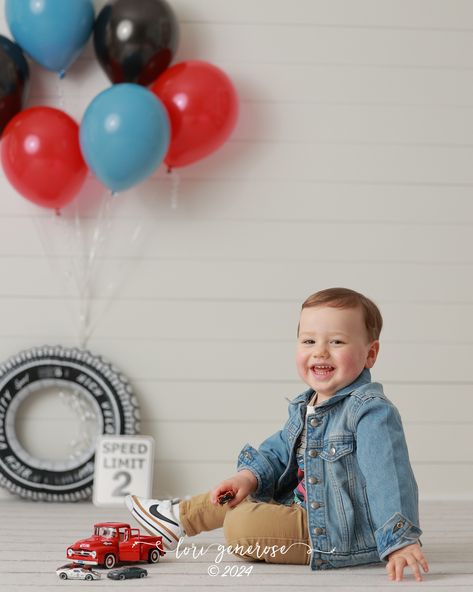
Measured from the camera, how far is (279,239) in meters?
2.70

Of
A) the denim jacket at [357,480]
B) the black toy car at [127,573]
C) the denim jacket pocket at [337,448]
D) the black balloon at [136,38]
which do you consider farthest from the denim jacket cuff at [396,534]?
the black balloon at [136,38]

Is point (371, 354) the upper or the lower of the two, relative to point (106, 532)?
upper

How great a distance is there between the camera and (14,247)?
2.67 m

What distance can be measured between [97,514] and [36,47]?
120 cm

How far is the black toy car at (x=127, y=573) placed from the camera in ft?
4.84

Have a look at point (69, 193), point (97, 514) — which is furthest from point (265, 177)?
point (97, 514)

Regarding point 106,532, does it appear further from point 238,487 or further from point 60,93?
point 60,93

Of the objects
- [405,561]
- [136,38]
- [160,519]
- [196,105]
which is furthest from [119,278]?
[405,561]

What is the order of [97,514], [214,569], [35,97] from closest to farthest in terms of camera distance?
[214,569] < [97,514] < [35,97]

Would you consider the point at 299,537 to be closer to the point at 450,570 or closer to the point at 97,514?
the point at 450,570

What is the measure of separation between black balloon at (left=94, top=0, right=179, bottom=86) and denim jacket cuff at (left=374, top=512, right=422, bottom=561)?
144cm

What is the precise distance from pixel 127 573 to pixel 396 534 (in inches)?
16.5

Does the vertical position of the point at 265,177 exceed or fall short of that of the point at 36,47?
it falls short

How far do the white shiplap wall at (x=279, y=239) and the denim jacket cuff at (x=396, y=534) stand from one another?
1188mm
